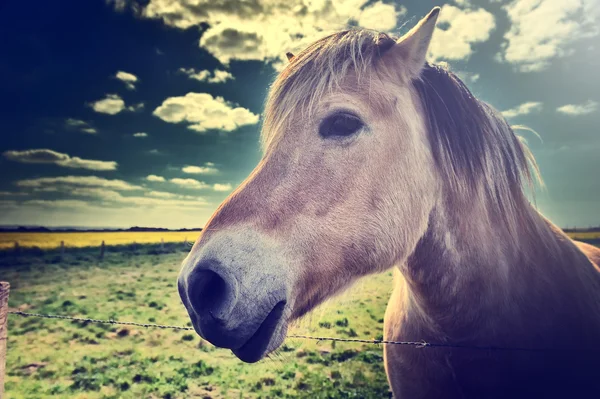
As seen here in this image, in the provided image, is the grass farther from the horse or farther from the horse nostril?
the horse nostril

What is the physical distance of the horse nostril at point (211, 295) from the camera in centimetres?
153

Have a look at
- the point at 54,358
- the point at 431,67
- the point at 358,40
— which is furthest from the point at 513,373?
the point at 54,358

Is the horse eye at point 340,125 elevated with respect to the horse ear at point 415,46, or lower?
lower

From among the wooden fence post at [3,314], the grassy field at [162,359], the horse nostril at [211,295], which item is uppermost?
the horse nostril at [211,295]

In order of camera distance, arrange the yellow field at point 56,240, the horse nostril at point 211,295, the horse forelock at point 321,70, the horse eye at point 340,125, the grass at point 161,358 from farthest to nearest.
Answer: the yellow field at point 56,240
the grass at point 161,358
the horse forelock at point 321,70
the horse eye at point 340,125
the horse nostril at point 211,295

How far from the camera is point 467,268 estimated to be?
6.72 feet

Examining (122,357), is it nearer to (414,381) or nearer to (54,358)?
(54,358)

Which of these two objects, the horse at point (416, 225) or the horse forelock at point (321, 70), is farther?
the horse forelock at point (321, 70)

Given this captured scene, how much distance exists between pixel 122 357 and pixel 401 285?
6.49m

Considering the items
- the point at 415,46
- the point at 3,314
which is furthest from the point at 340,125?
the point at 3,314

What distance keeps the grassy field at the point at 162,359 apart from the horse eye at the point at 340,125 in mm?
842

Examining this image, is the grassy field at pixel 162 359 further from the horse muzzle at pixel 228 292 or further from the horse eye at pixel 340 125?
Answer: the horse eye at pixel 340 125

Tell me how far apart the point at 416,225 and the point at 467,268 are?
399 millimetres

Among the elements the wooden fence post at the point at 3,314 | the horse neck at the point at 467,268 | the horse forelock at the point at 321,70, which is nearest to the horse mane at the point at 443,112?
the horse forelock at the point at 321,70
